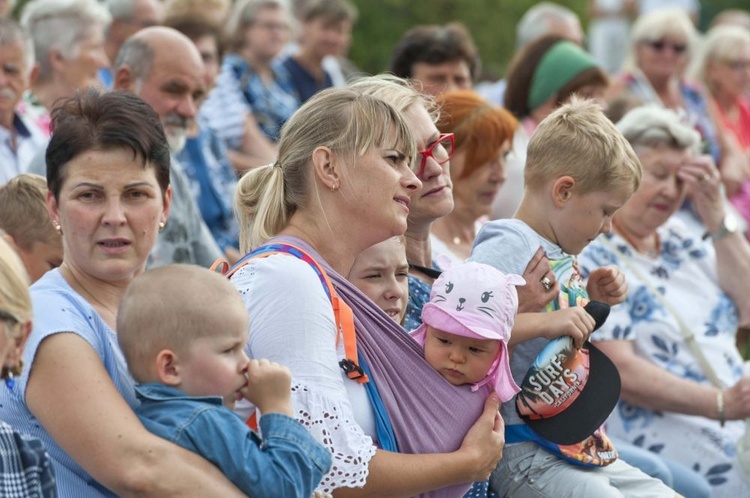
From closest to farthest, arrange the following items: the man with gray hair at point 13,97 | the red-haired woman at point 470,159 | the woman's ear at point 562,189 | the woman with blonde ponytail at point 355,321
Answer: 1. the woman with blonde ponytail at point 355,321
2. the woman's ear at point 562,189
3. the red-haired woman at point 470,159
4. the man with gray hair at point 13,97

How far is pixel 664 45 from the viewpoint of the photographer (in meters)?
8.41

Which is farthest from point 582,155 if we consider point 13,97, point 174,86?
point 13,97

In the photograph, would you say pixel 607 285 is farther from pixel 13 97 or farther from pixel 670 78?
pixel 670 78

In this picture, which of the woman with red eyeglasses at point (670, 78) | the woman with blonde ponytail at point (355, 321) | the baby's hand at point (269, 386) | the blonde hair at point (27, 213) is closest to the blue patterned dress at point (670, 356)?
the woman with blonde ponytail at point (355, 321)

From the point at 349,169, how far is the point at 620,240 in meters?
2.33

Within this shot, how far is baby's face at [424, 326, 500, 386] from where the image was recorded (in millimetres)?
3154

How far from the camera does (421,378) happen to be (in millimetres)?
3088

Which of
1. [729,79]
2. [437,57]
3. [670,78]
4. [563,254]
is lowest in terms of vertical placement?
[729,79]

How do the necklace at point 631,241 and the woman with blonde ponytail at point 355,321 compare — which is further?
the necklace at point 631,241

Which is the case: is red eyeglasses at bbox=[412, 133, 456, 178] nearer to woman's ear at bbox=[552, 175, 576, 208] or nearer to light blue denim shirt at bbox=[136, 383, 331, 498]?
woman's ear at bbox=[552, 175, 576, 208]

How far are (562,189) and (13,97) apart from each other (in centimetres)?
293

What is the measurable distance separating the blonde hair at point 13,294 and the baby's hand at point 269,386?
20.3 inches

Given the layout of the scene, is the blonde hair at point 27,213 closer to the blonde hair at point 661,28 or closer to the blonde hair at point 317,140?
the blonde hair at point 317,140

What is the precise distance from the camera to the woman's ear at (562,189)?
368 cm
